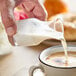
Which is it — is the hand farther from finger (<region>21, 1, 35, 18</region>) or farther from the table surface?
the table surface

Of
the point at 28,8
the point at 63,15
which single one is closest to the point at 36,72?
the point at 28,8

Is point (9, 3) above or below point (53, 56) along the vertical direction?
above

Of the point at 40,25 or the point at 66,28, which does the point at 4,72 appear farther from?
the point at 66,28

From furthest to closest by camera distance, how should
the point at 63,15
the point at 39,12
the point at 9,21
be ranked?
the point at 63,15
the point at 39,12
the point at 9,21

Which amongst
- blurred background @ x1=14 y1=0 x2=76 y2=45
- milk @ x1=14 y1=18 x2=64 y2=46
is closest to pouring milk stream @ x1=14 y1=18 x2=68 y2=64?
milk @ x1=14 y1=18 x2=64 y2=46

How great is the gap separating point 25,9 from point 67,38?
19 cm

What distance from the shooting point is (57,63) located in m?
0.55

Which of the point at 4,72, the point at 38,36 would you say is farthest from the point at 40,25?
the point at 4,72

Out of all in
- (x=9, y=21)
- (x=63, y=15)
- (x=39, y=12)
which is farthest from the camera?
(x=63, y=15)

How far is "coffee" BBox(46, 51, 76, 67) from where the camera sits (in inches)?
21.4

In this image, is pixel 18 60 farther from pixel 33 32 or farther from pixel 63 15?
pixel 63 15

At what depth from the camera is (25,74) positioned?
61 cm

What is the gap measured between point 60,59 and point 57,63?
0.11 feet

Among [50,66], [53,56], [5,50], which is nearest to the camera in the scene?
[50,66]
